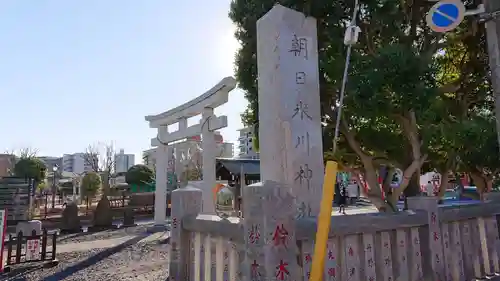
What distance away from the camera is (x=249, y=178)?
1603 centimetres

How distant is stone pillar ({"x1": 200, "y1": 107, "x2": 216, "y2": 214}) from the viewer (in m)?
11.1

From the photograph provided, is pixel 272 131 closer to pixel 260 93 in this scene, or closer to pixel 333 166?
pixel 260 93

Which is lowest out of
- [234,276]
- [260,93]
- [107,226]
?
[107,226]

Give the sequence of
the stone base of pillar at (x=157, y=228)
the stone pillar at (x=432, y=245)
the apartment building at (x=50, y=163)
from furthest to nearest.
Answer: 1. the apartment building at (x=50, y=163)
2. the stone base of pillar at (x=157, y=228)
3. the stone pillar at (x=432, y=245)

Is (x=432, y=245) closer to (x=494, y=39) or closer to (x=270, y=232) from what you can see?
(x=270, y=232)

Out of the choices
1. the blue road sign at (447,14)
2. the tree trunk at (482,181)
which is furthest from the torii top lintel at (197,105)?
the blue road sign at (447,14)

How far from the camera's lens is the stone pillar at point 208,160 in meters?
11.1

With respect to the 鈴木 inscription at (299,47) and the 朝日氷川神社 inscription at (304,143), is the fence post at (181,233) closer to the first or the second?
the 朝日氷川神社 inscription at (304,143)

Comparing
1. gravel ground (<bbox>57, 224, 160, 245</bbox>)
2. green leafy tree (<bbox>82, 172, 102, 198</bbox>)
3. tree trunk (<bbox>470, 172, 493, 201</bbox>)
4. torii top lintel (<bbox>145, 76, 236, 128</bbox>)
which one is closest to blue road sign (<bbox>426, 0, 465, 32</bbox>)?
tree trunk (<bbox>470, 172, 493, 201</bbox>)

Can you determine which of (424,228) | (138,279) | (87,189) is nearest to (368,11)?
(424,228)

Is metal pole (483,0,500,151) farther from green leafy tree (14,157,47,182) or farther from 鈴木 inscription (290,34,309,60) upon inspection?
green leafy tree (14,157,47,182)

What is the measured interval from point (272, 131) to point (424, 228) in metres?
2.44

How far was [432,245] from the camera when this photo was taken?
3777mm

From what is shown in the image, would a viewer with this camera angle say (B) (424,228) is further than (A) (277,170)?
No
